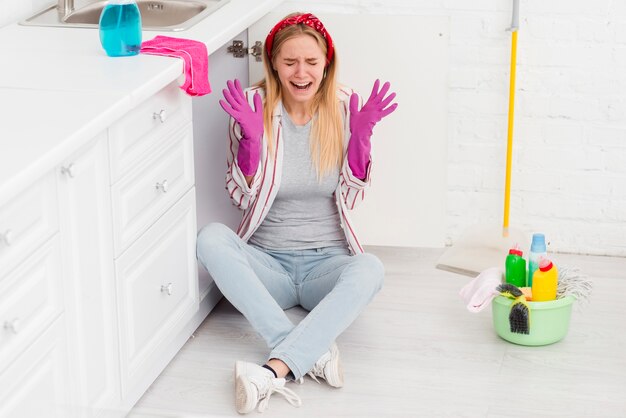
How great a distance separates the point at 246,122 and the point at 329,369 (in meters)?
0.62

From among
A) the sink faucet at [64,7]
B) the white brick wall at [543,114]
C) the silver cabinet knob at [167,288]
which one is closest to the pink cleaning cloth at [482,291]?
the white brick wall at [543,114]

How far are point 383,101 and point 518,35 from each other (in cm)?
68

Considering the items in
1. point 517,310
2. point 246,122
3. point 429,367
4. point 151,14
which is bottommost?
point 429,367

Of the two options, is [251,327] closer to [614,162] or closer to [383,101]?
[383,101]

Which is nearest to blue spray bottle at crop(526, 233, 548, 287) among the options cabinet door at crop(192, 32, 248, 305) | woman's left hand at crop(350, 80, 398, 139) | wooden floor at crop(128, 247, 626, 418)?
wooden floor at crop(128, 247, 626, 418)

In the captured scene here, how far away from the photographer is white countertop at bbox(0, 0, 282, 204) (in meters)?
1.74

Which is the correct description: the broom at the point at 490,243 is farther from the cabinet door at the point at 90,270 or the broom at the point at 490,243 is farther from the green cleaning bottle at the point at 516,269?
the cabinet door at the point at 90,270

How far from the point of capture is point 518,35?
3170 millimetres

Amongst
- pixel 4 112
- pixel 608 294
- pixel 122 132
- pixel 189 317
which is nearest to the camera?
pixel 4 112

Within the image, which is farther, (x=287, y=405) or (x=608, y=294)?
(x=608, y=294)

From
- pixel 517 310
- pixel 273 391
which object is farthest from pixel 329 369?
pixel 517 310

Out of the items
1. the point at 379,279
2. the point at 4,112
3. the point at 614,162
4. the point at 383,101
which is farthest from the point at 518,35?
the point at 4,112

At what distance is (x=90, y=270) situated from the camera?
203cm

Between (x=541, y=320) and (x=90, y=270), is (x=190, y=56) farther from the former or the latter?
(x=541, y=320)
